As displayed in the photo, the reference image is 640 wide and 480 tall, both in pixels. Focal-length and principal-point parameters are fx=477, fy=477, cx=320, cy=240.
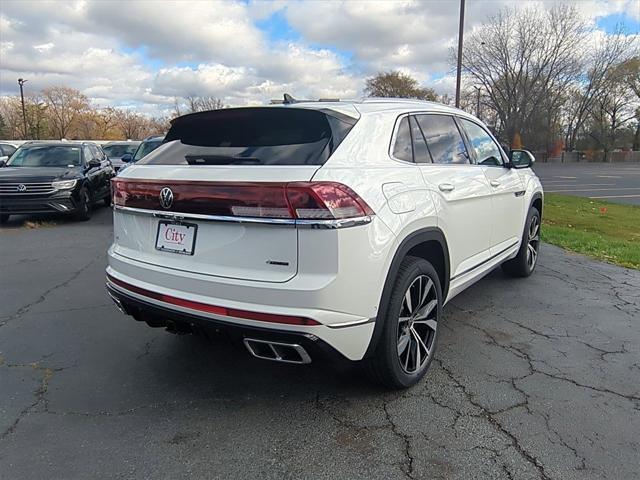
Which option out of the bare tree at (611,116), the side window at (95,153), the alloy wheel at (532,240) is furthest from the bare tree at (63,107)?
the alloy wheel at (532,240)

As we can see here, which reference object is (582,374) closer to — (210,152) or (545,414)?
(545,414)

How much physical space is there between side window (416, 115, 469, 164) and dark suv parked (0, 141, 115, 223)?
8243 mm

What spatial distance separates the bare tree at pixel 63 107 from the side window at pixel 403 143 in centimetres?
7540

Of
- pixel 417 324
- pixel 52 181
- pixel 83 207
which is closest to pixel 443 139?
pixel 417 324

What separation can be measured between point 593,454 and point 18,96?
79260 mm

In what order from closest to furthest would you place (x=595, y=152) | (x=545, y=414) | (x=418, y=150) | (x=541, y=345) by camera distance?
(x=545, y=414) < (x=418, y=150) < (x=541, y=345) < (x=595, y=152)

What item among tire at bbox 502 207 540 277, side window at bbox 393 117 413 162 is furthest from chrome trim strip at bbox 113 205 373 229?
tire at bbox 502 207 540 277

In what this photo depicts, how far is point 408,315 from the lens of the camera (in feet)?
9.68

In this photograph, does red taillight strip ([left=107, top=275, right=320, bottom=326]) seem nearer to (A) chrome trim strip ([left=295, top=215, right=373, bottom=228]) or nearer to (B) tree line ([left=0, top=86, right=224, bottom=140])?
(A) chrome trim strip ([left=295, top=215, right=373, bottom=228])

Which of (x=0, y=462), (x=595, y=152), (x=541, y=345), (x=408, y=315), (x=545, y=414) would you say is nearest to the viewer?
(x=0, y=462)

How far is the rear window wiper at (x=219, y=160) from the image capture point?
2.53 metres

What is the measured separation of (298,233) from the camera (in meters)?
2.29

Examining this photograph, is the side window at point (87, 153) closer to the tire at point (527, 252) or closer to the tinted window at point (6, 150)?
the tire at point (527, 252)

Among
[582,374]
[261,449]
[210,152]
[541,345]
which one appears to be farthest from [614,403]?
[210,152]
